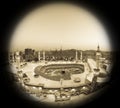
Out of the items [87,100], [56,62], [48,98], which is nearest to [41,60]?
[56,62]

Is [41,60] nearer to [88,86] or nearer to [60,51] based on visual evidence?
[60,51]

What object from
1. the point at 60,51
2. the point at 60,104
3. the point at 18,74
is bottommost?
the point at 60,104

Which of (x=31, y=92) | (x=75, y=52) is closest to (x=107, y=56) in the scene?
(x=75, y=52)

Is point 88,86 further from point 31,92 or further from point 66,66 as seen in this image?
point 31,92

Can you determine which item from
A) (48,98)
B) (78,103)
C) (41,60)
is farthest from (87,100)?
(41,60)

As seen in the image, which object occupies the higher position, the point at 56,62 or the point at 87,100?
the point at 56,62

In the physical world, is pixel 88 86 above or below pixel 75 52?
below

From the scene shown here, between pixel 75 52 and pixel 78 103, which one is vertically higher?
pixel 75 52

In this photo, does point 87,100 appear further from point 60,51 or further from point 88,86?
point 60,51
